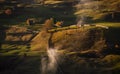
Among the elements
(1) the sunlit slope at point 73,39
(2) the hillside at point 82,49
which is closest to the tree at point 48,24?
(2) the hillside at point 82,49

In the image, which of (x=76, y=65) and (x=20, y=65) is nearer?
(x=76, y=65)

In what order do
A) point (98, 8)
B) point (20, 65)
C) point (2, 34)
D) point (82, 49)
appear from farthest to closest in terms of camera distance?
point (98, 8), point (2, 34), point (82, 49), point (20, 65)

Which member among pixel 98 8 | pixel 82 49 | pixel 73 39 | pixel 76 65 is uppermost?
pixel 98 8

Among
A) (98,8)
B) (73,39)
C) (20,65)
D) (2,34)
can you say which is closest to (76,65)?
(73,39)

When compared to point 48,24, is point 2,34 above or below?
below

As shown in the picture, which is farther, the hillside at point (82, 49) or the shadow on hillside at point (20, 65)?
the shadow on hillside at point (20, 65)

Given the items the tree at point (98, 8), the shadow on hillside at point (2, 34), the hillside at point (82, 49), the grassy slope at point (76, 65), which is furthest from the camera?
the tree at point (98, 8)

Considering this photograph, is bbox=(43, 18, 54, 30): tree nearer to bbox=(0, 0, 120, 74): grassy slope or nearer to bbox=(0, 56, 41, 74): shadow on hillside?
bbox=(0, 0, 120, 74): grassy slope

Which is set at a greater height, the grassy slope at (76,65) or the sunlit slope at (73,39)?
the sunlit slope at (73,39)

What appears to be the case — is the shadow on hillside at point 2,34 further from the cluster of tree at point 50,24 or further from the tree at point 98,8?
the tree at point 98,8

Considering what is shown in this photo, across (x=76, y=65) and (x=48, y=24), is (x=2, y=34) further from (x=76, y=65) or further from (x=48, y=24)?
(x=76, y=65)

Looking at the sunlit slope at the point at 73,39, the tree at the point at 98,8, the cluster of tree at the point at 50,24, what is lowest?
the sunlit slope at the point at 73,39
